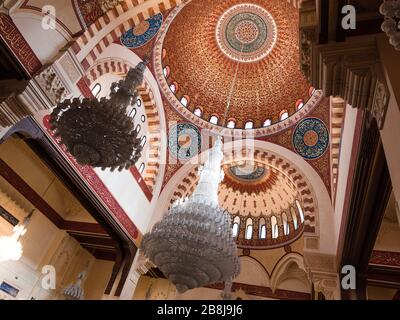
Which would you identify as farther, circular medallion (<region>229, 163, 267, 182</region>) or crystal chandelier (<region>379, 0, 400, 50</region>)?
circular medallion (<region>229, 163, 267, 182</region>)

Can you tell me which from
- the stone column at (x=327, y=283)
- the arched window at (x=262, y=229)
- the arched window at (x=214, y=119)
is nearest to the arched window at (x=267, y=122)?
the arched window at (x=214, y=119)

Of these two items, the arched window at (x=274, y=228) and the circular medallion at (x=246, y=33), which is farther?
the arched window at (x=274, y=228)

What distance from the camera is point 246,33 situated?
955 cm

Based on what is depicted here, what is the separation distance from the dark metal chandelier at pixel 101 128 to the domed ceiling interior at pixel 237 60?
559 cm

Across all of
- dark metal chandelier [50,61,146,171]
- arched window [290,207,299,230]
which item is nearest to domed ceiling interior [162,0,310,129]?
arched window [290,207,299,230]

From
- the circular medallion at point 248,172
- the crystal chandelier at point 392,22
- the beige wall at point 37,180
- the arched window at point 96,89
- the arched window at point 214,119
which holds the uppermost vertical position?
the arched window at point 214,119

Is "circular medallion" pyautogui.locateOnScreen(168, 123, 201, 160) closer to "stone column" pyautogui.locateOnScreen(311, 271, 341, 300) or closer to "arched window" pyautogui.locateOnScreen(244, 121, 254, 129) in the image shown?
"arched window" pyautogui.locateOnScreen(244, 121, 254, 129)

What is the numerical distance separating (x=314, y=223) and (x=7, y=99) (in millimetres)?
6545

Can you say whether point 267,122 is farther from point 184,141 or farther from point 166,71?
point 166,71

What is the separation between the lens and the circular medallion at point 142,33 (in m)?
7.54

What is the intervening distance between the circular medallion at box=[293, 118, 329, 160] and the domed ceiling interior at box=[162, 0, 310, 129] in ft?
2.43

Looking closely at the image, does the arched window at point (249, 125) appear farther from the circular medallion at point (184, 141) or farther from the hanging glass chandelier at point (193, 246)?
the hanging glass chandelier at point (193, 246)

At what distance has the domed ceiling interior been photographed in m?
8.99
